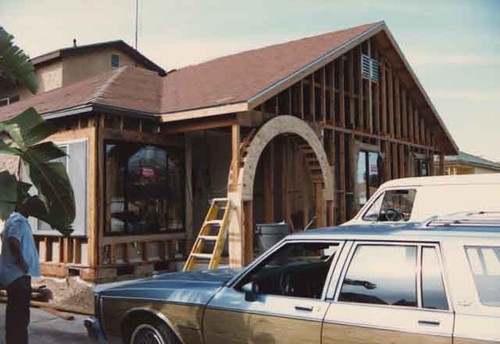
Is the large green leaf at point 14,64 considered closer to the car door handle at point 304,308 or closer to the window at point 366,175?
the car door handle at point 304,308

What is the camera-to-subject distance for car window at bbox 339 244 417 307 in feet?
13.3

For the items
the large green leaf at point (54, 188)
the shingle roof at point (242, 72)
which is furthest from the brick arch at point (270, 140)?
the large green leaf at point (54, 188)

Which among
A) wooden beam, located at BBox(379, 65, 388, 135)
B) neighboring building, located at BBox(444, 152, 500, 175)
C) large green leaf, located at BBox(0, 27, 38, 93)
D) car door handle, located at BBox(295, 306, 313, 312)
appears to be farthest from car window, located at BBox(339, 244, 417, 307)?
neighboring building, located at BBox(444, 152, 500, 175)

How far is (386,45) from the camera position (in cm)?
1628

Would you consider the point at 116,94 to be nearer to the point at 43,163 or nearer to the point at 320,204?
the point at 320,204

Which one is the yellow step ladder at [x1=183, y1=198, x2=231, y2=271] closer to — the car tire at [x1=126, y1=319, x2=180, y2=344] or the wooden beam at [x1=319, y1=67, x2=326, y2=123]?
the car tire at [x1=126, y1=319, x2=180, y2=344]

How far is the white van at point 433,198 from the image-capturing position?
7.95m

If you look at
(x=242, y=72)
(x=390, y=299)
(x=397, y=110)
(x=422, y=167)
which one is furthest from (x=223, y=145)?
(x=390, y=299)

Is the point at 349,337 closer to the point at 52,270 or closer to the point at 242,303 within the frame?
the point at 242,303

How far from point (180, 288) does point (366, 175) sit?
36.9ft

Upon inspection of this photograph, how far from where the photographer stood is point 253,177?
10.2 meters

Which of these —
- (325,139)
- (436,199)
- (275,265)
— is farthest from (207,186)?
(275,265)

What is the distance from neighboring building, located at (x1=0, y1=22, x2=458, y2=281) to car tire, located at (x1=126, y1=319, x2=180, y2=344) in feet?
14.8

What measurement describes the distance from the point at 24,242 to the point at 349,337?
164 inches
